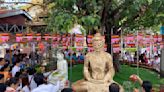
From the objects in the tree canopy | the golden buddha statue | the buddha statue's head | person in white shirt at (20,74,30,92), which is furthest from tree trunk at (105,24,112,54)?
person in white shirt at (20,74,30,92)

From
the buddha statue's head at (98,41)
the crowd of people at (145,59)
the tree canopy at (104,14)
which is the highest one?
the tree canopy at (104,14)

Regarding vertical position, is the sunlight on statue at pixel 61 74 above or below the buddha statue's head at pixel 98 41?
below

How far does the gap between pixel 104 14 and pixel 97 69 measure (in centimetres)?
441

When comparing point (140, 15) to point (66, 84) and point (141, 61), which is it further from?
point (141, 61)

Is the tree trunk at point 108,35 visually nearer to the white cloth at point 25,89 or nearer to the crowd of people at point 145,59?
the crowd of people at point 145,59

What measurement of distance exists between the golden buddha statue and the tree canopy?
1.33 meters

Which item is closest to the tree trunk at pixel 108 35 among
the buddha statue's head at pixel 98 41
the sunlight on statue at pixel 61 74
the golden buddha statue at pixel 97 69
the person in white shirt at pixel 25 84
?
the sunlight on statue at pixel 61 74

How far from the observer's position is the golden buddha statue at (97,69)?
9.10 meters

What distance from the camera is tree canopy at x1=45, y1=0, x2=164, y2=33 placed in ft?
→ 34.9

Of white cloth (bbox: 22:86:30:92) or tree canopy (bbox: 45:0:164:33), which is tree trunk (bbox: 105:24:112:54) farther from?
white cloth (bbox: 22:86:30:92)

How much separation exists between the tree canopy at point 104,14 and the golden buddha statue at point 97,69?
133cm

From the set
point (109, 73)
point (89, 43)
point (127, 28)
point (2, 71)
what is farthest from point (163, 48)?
point (2, 71)

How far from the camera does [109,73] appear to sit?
365 inches

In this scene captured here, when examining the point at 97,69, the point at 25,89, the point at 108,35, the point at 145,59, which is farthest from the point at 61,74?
the point at 145,59
